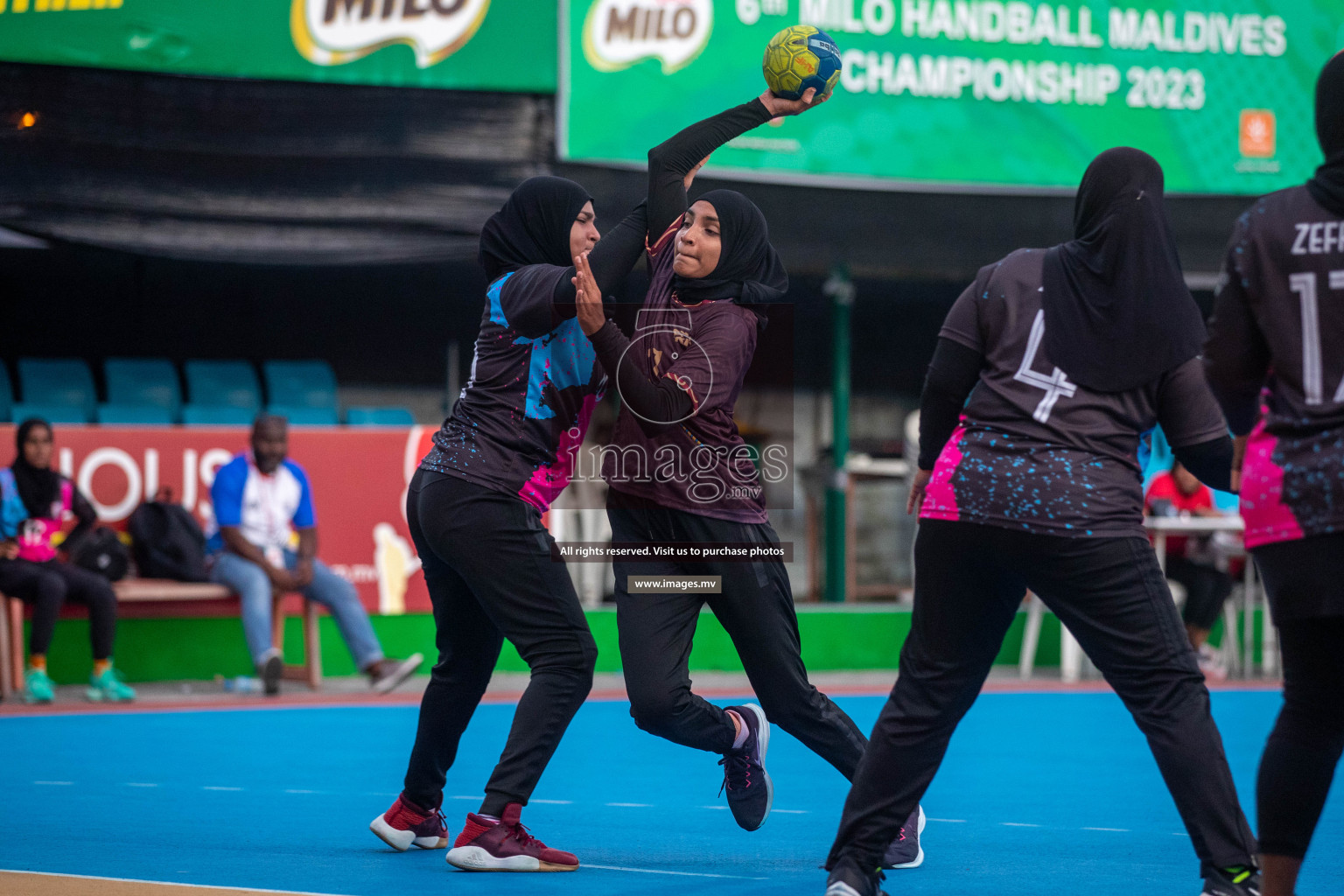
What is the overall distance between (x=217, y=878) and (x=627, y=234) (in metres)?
2.17

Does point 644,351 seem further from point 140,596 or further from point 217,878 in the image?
point 140,596

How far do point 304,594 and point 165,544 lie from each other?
98 centimetres

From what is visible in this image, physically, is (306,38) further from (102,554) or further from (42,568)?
(42,568)

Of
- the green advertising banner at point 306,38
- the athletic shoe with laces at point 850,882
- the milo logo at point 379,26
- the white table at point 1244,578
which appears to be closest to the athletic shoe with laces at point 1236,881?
the athletic shoe with laces at point 850,882

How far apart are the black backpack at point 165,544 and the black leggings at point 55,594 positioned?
47 cm

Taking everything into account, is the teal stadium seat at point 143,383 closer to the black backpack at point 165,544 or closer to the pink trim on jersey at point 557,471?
the black backpack at point 165,544

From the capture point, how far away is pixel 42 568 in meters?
9.42

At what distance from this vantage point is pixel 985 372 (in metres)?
3.72

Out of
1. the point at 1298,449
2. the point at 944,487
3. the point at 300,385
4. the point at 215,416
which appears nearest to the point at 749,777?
the point at 944,487

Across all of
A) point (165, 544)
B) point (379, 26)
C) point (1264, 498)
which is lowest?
point (165, 544)

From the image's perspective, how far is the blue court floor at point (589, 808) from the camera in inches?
169

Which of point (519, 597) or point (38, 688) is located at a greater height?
point (519, 597)

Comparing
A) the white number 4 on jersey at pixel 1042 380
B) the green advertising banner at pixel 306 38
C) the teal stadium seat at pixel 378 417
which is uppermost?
the green advertising banner at pixel 306 38

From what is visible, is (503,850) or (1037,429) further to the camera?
(503,850)
